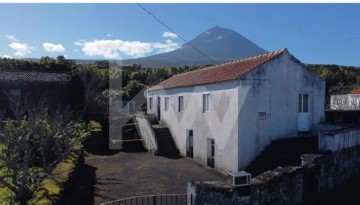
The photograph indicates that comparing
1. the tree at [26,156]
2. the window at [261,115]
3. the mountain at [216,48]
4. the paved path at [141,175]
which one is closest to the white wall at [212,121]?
the paved path at [141,175]

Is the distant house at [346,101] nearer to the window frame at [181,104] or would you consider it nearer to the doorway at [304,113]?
the doorway at [304,113]

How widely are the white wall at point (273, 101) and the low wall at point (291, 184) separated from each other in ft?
10.8

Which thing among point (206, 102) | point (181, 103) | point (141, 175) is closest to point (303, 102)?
point (206, 102)

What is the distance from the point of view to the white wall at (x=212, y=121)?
15.7 m

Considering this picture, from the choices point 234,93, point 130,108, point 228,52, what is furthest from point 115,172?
point 228,52

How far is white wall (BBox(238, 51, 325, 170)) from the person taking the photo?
1533 cm

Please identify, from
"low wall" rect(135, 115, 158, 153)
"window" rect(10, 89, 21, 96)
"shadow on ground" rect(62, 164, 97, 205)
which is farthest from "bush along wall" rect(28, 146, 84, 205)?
"window" rect(10, 89, 21, 96)

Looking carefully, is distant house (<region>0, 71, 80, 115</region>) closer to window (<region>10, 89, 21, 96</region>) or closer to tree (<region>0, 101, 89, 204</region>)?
window (<region>10, 89, 21, 96</region>)

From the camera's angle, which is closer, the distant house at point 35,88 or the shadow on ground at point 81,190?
the shadow on ground at point 81,190

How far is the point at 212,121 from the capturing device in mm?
18016

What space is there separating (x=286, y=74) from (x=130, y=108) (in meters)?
25.3

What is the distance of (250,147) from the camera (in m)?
15.4

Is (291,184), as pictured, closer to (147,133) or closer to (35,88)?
(147,133)

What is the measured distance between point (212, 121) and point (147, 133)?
25.5ft
